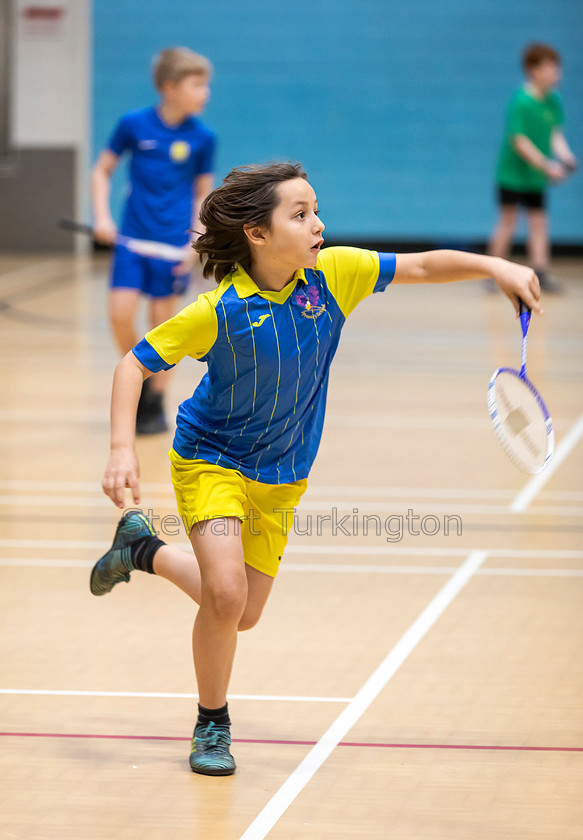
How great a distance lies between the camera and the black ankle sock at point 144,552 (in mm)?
3590

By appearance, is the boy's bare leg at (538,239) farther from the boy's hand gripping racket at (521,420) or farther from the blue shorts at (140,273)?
the boy's hand gripping racket at (521,420)

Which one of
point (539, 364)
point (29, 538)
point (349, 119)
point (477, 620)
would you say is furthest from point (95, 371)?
point (349, 119)

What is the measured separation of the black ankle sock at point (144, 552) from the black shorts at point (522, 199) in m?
10.3

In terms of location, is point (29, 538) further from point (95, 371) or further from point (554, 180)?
point (554, 180)

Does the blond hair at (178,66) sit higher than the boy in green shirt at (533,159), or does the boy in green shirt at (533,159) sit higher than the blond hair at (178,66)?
the blond hair at (178,66)

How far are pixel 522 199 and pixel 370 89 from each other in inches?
119

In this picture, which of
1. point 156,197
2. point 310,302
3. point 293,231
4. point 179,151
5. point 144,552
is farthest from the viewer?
point 156,197

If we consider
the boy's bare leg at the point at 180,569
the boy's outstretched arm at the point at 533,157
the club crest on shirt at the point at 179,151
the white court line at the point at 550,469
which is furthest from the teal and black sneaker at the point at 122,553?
the boy's outstretched arm at the point at 533,157

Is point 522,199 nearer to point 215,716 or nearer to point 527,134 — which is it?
point 527,134

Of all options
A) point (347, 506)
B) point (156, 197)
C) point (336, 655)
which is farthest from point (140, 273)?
Result: point (336, 655)

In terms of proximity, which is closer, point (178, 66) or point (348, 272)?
point (348, 272)

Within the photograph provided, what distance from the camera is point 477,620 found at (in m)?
4.42

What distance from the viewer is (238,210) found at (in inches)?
127

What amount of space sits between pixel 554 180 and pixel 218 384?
10.4m
